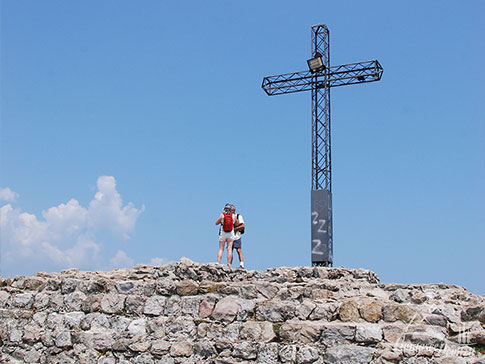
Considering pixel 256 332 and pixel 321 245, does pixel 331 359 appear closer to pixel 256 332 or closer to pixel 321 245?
pixel 256 332

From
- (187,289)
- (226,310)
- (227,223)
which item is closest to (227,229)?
(227,223)

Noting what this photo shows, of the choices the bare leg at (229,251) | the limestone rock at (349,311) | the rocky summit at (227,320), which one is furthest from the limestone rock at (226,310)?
the bare leg at (229,251)

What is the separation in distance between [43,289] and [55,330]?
44.1 inches

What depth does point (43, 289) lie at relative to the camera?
372 inches

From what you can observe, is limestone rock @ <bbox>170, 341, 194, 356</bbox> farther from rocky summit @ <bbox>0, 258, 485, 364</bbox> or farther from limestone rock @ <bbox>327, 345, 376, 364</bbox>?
limestone rock @ <bbox>327, 345, 376, 364</bbox>

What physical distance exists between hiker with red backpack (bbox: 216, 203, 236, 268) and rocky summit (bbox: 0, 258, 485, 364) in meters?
2.29

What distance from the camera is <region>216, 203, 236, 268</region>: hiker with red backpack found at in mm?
11914

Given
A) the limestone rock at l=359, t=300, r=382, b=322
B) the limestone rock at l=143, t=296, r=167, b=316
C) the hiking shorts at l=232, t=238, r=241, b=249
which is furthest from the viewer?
the hiking shorts at l=232, t=238, r=241, b=249

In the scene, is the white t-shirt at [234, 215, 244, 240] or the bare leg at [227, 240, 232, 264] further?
the white t-shirt at [234, 215, 244, 240]

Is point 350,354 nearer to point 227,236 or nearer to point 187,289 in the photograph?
point 187,289

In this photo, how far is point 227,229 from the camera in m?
11.9

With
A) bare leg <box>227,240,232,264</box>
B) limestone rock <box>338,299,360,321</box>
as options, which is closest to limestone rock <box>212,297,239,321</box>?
limestone rock <box>338,299,360,321</box>

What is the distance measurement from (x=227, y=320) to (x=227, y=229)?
4.59 meters

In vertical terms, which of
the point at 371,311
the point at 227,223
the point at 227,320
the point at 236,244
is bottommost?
the point at 227,320
